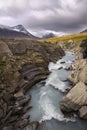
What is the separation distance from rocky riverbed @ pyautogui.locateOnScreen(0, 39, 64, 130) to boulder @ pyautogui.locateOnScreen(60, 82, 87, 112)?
7.87 meters

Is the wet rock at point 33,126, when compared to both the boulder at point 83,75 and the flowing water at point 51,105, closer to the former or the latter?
the flowing water at point 51,105

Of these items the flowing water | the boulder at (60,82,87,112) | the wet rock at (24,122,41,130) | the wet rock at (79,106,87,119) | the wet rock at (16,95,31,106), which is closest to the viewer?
the wet rock at (24,122,41,130)

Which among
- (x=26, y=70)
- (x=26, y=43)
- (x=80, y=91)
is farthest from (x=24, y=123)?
(x=26, y=43)

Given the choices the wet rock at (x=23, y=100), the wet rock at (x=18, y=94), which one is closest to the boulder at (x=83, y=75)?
the wet rock at (x=23, y=100)

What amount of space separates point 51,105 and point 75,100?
6.28m

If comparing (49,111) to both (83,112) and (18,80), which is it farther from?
(18,80)

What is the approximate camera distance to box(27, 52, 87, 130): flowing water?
4079 cm

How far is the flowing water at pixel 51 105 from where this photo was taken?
40794mm

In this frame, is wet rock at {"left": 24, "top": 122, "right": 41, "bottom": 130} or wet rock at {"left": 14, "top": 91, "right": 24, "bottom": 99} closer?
wet rock at {"left": 24, "top": 122, "right": 41, "bottom": 130}

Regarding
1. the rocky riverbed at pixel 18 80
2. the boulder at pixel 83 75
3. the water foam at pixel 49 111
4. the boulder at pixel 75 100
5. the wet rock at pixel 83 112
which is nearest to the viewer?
the rocky riverbed at pixel 18 80

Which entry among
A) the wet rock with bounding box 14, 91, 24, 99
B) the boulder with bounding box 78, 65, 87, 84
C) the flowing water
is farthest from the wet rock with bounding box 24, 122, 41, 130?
the boulder with bounding box 78, 65, 87, 84

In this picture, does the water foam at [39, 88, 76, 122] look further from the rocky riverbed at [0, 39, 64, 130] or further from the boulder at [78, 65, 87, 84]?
the boulder at [78, 65, 87, 84]

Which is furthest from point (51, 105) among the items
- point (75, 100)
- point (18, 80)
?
point (18, 80)

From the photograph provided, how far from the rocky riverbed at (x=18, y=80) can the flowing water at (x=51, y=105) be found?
1.91 meters
